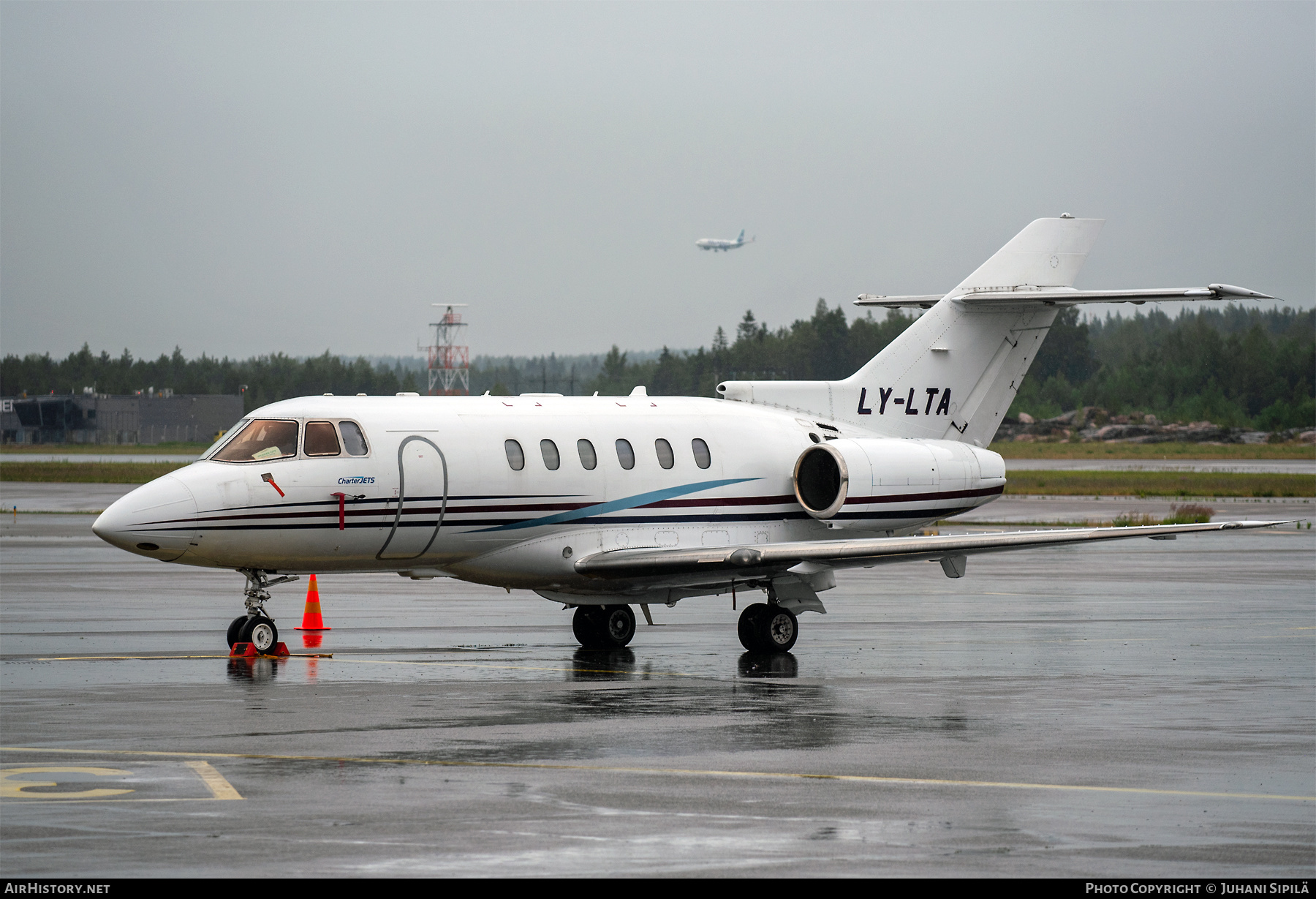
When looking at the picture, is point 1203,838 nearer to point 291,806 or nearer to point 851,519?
point 291,806

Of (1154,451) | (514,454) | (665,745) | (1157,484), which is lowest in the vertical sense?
(665,745)

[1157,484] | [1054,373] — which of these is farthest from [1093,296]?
[1054,373]

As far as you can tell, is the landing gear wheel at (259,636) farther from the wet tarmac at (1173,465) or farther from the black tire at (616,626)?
the wet tarmac at (1173,465)

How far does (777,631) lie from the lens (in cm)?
2017

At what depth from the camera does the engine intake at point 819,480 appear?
71.3ft

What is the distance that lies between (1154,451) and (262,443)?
4226 inches

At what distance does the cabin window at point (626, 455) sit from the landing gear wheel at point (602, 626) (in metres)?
1.83

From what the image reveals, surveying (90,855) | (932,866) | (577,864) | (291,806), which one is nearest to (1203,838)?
(932,866)

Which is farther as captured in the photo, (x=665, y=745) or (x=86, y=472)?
(x=86, y=472)

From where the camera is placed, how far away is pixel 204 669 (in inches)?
699

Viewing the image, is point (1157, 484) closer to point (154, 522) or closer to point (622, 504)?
point (622, 504)

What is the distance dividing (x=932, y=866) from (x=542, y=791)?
122 inches

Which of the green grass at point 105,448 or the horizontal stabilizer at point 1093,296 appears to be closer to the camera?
the horizontal stabilizer at point 1093,296

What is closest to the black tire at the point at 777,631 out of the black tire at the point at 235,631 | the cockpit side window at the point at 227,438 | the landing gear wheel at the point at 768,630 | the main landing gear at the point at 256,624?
the landing gear wheel at the point at 768,630
